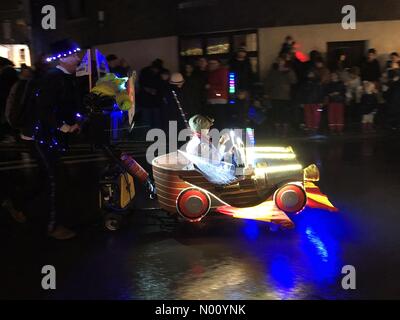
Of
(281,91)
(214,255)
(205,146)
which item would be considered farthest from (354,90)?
(214,255)

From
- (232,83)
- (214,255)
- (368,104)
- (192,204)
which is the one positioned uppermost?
(232,83)

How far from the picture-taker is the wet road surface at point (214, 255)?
464 cm

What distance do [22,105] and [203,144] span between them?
6.78 feet

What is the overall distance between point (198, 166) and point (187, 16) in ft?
38.3

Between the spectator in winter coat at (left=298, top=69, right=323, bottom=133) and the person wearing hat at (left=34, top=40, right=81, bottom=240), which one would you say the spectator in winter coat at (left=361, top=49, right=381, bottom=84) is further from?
the person wearing hat at (left=34, top=40, right=81, bottom=240)

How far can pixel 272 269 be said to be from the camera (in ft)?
16.5

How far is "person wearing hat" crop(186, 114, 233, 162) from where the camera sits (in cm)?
612

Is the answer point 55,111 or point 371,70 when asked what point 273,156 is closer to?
point 55,111

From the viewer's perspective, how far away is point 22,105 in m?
6.02

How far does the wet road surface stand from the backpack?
1.35 m

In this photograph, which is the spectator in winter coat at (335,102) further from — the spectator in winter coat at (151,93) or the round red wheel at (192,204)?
the round red wheel at (192,204)

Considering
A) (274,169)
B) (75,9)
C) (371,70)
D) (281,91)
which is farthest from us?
(75,9)

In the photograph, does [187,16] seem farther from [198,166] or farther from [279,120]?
[198,166]
